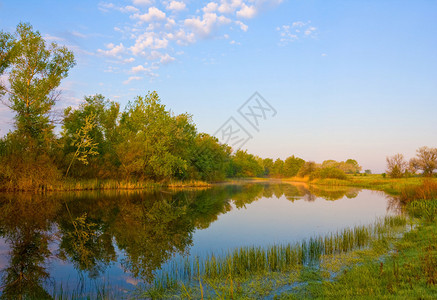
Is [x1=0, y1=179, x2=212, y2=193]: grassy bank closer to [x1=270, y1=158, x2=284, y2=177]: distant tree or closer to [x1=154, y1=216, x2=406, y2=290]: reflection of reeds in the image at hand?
[x1=154, y1=216, x2=406, y2=290]: reflection of reeds

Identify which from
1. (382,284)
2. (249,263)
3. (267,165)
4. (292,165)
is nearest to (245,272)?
(249,263)

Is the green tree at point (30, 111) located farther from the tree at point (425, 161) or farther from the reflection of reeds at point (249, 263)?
the tree at point (425, 161)

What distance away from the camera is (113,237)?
12.4 meters

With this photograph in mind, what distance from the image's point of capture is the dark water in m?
7.65

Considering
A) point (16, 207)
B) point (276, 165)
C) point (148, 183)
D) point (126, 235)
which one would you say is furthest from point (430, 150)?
point (276, 165)

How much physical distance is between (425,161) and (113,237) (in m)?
63.3

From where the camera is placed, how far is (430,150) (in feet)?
180

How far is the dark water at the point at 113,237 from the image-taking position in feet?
25.1

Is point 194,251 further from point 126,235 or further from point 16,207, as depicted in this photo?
point 16,207

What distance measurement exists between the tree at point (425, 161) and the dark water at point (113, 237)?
4598 centimetres

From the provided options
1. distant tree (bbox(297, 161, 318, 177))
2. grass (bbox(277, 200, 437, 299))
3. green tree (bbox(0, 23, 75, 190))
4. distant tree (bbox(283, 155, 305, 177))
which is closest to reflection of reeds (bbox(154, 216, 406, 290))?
grass (bbox(277, 200, 437, 299))

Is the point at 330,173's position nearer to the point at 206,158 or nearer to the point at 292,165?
the point at 206,158

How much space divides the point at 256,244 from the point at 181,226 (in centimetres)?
521

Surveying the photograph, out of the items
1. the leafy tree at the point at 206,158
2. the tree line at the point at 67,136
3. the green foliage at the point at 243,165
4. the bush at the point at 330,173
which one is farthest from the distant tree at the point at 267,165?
the tree line at the point at 67,136
